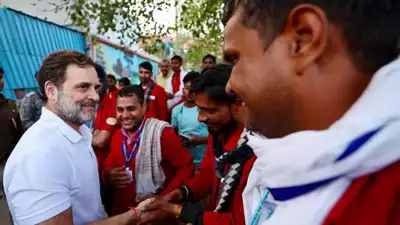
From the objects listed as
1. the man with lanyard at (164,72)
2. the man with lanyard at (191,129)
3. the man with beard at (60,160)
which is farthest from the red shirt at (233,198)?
the man with lanyard at (164,72)

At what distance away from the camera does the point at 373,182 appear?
583mm

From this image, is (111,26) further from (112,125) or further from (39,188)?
(39,188)

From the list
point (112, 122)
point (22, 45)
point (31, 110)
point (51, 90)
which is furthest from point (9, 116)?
point (22, 45)

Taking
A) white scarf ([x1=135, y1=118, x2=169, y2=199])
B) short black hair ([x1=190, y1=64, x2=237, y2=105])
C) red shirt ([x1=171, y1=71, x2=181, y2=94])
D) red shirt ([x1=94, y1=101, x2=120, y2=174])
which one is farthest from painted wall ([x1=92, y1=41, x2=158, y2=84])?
short black hair ([x1=190, y1=64, x2=237, y2=105])

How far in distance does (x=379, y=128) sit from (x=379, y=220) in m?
0.14

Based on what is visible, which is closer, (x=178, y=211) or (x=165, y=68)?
(x=178, y=211)

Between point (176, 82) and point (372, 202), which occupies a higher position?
point (372, 202)

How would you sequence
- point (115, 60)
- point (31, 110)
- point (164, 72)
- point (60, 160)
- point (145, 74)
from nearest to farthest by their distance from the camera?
point (60, 160)
point (31, 110)
point (145, 74)
point (164, 72)
point (115, 60)

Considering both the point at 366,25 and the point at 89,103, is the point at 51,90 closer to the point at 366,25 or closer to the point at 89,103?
the point at 89,103

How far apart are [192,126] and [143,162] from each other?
1579 mm

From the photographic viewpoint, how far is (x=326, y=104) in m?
0.64

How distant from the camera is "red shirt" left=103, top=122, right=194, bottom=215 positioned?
8.70 ft

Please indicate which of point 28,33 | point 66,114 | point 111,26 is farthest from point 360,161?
point 28,33

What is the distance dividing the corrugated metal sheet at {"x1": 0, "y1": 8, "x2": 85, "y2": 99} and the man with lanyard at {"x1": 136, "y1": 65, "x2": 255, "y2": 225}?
19.4ft
